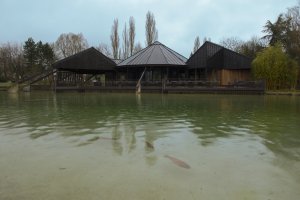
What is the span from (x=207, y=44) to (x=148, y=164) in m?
28.8

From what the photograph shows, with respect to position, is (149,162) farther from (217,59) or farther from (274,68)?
(217,59)

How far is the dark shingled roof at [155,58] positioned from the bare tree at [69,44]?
2466 centimetres

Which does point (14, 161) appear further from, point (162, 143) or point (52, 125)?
point (52, 125)

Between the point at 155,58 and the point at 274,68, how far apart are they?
1122cm

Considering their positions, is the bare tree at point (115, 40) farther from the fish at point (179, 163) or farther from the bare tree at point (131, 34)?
the fish at point (179, 163)

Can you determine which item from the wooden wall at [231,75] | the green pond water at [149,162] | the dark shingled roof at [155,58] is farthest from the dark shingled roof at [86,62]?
the green pond water at [149,162]

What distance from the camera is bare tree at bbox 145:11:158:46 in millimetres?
44744

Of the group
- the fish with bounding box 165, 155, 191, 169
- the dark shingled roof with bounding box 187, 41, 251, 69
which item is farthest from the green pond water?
the dark shingled roof with bounding box 187, 41, 251, 69

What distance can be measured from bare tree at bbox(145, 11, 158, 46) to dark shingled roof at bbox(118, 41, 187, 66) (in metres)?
10.5

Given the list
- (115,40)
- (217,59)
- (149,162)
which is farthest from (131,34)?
(149,162)

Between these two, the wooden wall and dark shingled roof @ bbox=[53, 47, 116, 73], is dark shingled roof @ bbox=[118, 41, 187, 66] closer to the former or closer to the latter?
dark shingled roof @ bbox=[53, 47, 116, 73]

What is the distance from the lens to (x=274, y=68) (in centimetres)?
2838

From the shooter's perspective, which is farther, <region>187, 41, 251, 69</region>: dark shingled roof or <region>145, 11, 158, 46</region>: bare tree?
<region>145, 11, 158, 46</region>: bare tree

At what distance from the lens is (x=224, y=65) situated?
30625 millimetres
